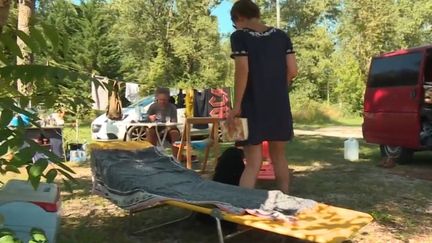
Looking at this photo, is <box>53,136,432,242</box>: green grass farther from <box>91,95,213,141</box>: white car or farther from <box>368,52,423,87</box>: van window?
<box>91,95,213,141</box>: white car

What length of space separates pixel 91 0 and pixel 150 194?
26961 millimetres

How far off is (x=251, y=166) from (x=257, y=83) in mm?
679

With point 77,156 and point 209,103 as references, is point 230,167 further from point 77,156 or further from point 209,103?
point 209,103

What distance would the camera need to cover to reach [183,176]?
4941 mm

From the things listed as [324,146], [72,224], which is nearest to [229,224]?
[72,224]

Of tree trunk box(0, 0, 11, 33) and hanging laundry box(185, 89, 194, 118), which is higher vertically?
tree trunk box(0, 0, 11, 33)

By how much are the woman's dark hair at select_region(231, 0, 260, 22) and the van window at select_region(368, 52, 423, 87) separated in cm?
430

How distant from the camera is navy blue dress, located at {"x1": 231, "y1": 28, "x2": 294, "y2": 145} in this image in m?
4.62

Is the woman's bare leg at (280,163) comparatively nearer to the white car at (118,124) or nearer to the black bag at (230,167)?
the black bag at (230,167)

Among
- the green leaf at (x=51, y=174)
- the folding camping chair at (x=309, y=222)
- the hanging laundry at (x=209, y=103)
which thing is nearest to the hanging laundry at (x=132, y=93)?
Result: the hanging laundry at (x=209, y=103)

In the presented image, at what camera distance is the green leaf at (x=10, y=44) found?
2.43m

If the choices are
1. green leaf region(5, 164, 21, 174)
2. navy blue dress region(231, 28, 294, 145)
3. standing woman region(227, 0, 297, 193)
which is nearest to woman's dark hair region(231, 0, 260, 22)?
standing woman region(227, 0, 297, 193)

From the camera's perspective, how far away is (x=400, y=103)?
333 inches

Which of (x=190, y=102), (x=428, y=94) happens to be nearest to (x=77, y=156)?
(x=190, y=102)
